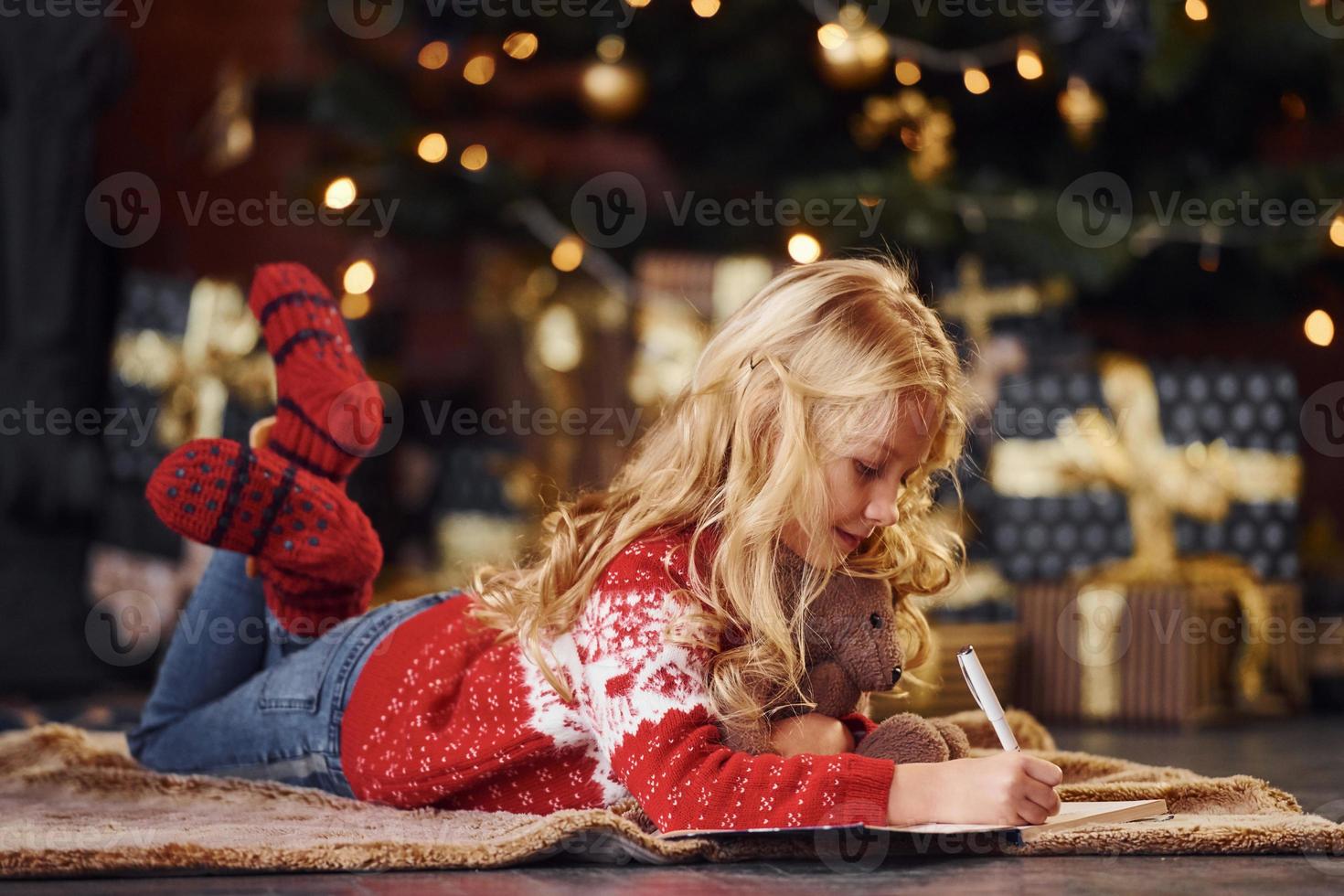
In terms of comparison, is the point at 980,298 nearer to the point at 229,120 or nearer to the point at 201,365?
the point at 201,365

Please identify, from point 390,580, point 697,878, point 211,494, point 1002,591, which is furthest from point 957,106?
point 697,878

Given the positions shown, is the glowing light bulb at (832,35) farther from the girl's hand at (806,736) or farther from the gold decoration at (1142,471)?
the girl's hand at (806,736)

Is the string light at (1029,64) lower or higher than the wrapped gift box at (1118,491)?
higher

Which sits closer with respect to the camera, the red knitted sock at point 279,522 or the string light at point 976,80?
the red knitted sock at point 279,522

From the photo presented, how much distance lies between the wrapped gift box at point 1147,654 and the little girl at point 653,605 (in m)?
0.76

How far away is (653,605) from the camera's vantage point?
83cm

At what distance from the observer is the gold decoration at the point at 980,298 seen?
1.92 m

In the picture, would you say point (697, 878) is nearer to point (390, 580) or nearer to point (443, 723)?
point (443, 723)

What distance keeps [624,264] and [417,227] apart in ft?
1.02

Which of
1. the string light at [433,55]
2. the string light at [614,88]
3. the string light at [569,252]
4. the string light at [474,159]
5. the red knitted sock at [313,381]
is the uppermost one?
the string light at [433,55]

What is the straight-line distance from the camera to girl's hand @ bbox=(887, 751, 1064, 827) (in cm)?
76

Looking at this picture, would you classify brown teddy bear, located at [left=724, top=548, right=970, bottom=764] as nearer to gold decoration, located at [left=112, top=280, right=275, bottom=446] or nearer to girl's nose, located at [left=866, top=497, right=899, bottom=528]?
girl's nose, located at [left=866, top=497, right=899, bottom=528]

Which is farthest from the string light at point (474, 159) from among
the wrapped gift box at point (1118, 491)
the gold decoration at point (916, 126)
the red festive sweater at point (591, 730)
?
the red festive sweater at point (591, 730)

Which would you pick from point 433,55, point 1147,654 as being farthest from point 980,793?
point 433,55
